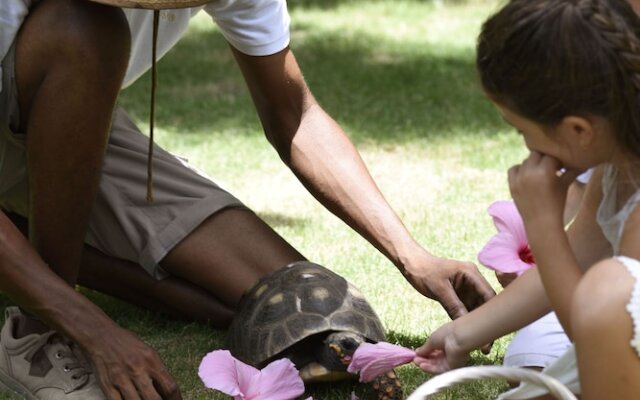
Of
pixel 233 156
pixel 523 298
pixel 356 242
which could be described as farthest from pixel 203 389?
pixel 233 156

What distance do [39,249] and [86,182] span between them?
0.17m

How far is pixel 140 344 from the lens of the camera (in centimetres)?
234

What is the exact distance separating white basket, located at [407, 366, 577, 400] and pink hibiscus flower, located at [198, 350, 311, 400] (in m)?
0.51

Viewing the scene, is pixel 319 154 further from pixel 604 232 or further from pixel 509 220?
pixel 604 232

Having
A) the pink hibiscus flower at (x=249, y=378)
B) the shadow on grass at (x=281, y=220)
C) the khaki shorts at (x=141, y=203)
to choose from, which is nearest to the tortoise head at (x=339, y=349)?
the pink hibiscus flower at (x=249, y=378)

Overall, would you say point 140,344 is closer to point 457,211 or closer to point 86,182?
point 86,182

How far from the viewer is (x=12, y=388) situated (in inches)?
103

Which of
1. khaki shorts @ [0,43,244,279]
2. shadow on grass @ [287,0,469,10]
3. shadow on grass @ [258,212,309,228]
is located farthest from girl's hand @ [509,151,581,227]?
shadow on grass @ [287,0,469,10]

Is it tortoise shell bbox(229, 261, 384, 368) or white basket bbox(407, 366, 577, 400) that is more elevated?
white basket bbox(407, 366, 577, 400)

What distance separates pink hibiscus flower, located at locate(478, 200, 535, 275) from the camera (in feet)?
8.28

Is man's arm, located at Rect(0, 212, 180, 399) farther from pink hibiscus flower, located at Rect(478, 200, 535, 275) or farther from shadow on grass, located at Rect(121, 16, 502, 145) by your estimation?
shadow on grass, located at Rect(121, 16, 502, 145)

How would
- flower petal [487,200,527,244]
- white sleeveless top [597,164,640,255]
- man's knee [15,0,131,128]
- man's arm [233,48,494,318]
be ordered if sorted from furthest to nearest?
→ man's arm [233,48,494,318]
flower petal [487,200,527,244]
man's knee [15,0,131,128]
white sleeveless top [597,164,640,255]

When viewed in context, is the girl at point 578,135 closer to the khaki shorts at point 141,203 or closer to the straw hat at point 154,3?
the straw hat at point 154,3

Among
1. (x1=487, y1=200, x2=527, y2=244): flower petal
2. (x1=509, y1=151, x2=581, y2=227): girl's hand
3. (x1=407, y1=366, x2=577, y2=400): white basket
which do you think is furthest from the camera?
(x1=487, y1=200, x2=527, y2=244): flower petal
